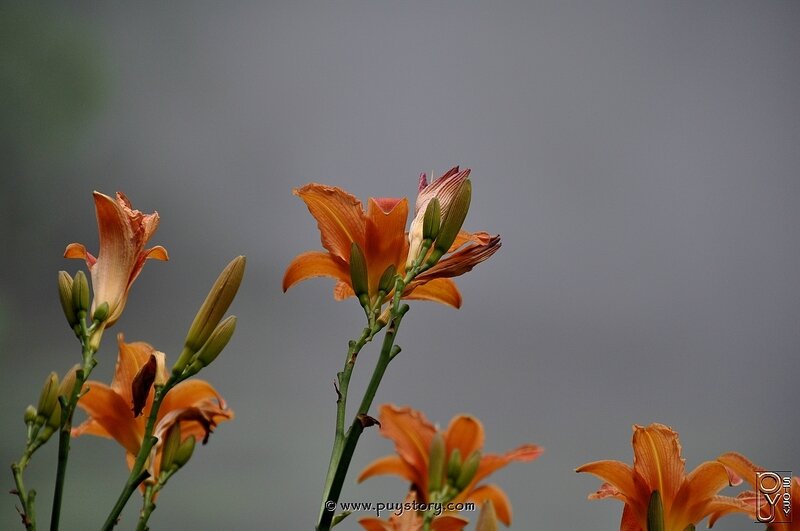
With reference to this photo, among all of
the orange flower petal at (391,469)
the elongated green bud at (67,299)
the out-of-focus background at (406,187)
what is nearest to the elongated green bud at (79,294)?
the elongated green bud at (67,299)

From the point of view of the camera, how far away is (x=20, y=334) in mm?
1099

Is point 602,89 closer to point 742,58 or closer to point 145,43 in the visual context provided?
point 742,58

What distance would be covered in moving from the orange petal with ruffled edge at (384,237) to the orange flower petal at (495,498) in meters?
0.07

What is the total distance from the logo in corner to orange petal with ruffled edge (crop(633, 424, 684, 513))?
2cm

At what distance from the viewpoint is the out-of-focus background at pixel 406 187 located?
3.63 feet

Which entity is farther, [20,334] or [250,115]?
[250,115]

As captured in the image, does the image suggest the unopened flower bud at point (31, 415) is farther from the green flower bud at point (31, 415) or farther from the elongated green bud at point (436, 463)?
the elongated green bud at point (436, 463)

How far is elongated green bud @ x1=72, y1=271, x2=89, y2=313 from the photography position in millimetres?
229

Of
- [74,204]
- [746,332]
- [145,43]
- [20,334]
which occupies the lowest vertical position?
[746,332]

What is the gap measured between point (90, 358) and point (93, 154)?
3.52ft

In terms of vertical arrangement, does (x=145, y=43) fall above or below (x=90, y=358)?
above

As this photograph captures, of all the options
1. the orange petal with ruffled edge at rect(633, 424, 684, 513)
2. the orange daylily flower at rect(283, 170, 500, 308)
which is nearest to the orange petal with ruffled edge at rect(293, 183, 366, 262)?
the orange daylily flower at rect(283, 170, 500, 308)

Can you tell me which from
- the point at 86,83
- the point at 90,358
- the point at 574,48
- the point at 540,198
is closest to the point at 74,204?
the point at 86,83

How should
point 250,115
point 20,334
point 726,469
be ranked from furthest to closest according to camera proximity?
point 250,115
point 20,334
point 726,469
